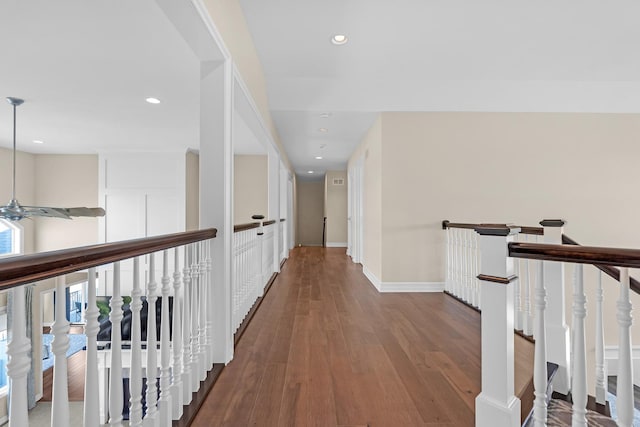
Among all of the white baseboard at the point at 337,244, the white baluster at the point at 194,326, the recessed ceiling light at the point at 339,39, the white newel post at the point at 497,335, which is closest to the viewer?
the white newel post at the point at 497,335

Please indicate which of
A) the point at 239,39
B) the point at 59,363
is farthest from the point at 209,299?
the point at 239,39

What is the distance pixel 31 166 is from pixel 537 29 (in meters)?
8.91

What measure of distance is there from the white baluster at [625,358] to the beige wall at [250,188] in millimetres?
5948

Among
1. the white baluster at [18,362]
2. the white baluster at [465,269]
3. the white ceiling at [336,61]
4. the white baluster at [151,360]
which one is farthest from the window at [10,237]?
the white baluster at [465,269]

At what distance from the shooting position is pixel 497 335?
1278mm

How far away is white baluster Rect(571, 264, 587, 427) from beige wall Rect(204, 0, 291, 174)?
2145 mm

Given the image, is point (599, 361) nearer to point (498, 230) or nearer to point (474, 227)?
point (498, 230)

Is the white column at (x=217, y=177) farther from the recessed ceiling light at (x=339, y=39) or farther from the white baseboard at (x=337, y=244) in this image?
the white baseboard at (x=337, y=244)

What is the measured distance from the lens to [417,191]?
12.8ft

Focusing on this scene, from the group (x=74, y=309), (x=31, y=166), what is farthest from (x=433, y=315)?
(x=31, y=166)

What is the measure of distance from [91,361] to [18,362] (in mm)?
271

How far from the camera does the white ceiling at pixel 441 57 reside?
2.53 meters

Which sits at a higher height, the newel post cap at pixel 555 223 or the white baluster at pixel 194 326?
the newel post cap at pixel 555 223

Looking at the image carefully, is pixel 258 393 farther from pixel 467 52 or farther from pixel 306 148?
pixel 306 148
